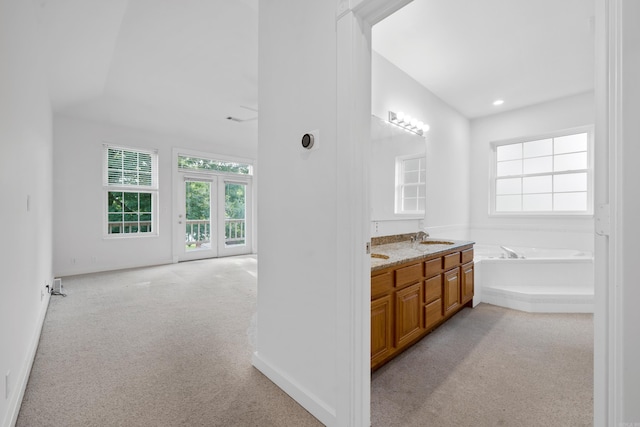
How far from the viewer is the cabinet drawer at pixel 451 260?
2717 mm

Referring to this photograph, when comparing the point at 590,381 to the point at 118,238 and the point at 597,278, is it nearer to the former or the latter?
the point at 597,278

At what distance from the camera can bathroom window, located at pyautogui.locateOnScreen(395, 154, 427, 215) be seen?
344cm

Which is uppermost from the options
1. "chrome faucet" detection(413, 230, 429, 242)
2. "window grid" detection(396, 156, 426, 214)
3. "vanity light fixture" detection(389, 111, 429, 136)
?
"vanity light fixture" detection(389, 111, 429, 136)

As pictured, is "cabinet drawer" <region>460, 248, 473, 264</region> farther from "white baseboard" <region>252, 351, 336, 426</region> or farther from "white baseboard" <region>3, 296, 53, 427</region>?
"white baseboard" <region>3, 296, 53, 427</region>

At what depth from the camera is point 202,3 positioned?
2.28 meters

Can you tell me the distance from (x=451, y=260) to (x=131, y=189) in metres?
5.46

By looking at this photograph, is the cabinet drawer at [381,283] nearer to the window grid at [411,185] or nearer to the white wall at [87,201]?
the window grid at [411,185]

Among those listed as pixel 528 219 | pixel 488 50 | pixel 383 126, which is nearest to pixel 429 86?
pixel 488 50

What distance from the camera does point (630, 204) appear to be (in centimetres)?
78

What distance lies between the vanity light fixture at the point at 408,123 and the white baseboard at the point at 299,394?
9.02 ft

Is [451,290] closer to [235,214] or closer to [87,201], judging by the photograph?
[235,214]

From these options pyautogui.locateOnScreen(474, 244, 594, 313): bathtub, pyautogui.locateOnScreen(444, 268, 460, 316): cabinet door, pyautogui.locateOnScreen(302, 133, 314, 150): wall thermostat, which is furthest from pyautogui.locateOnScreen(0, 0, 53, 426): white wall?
pyautogui.locateOnScreen(474, 244, 594, 313): bathtub

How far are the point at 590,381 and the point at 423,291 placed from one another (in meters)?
1.13

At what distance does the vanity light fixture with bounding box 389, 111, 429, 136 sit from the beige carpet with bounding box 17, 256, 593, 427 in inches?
87.8
